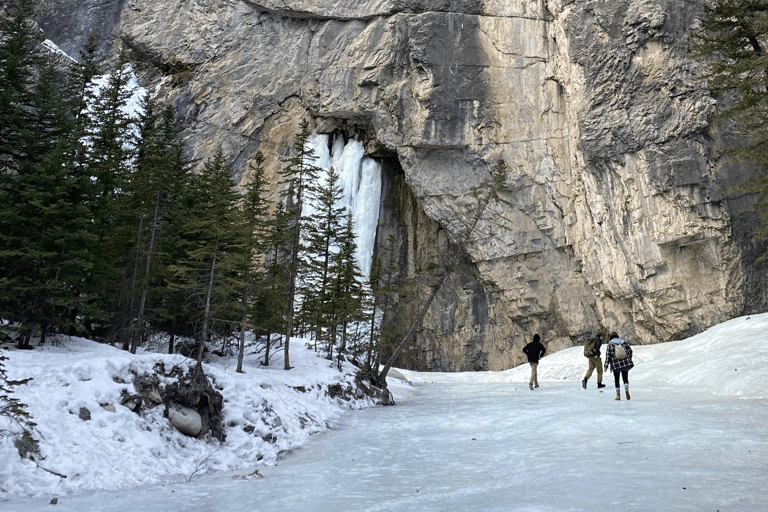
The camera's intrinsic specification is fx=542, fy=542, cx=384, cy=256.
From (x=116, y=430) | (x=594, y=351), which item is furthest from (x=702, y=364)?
(x=116, y=430)

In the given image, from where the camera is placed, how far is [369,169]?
116ft

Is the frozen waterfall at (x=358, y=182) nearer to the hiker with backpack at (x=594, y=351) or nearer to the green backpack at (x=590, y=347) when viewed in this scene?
the hiker with backpack at (x=594, y=351)

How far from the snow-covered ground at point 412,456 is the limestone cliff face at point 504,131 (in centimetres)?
1010

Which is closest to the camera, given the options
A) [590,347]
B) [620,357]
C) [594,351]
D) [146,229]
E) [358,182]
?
[620,357]

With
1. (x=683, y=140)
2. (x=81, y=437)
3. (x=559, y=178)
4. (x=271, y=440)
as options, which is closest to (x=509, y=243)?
(x=559, y=178)

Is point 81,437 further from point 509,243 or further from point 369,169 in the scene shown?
point 369,169

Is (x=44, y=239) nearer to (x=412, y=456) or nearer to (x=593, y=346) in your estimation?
(x=412, y=456)

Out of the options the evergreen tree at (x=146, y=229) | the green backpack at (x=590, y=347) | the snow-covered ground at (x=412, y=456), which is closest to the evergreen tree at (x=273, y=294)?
the evergreen tree at (x=146, y=229)

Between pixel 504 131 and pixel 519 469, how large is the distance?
26659mm

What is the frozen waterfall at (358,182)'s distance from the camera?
33906 mm

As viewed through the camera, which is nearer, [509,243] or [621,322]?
[621,322]

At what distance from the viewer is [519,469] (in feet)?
22.6

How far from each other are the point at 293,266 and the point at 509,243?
1758 cm

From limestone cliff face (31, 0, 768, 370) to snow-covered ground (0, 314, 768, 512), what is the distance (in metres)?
10.1
